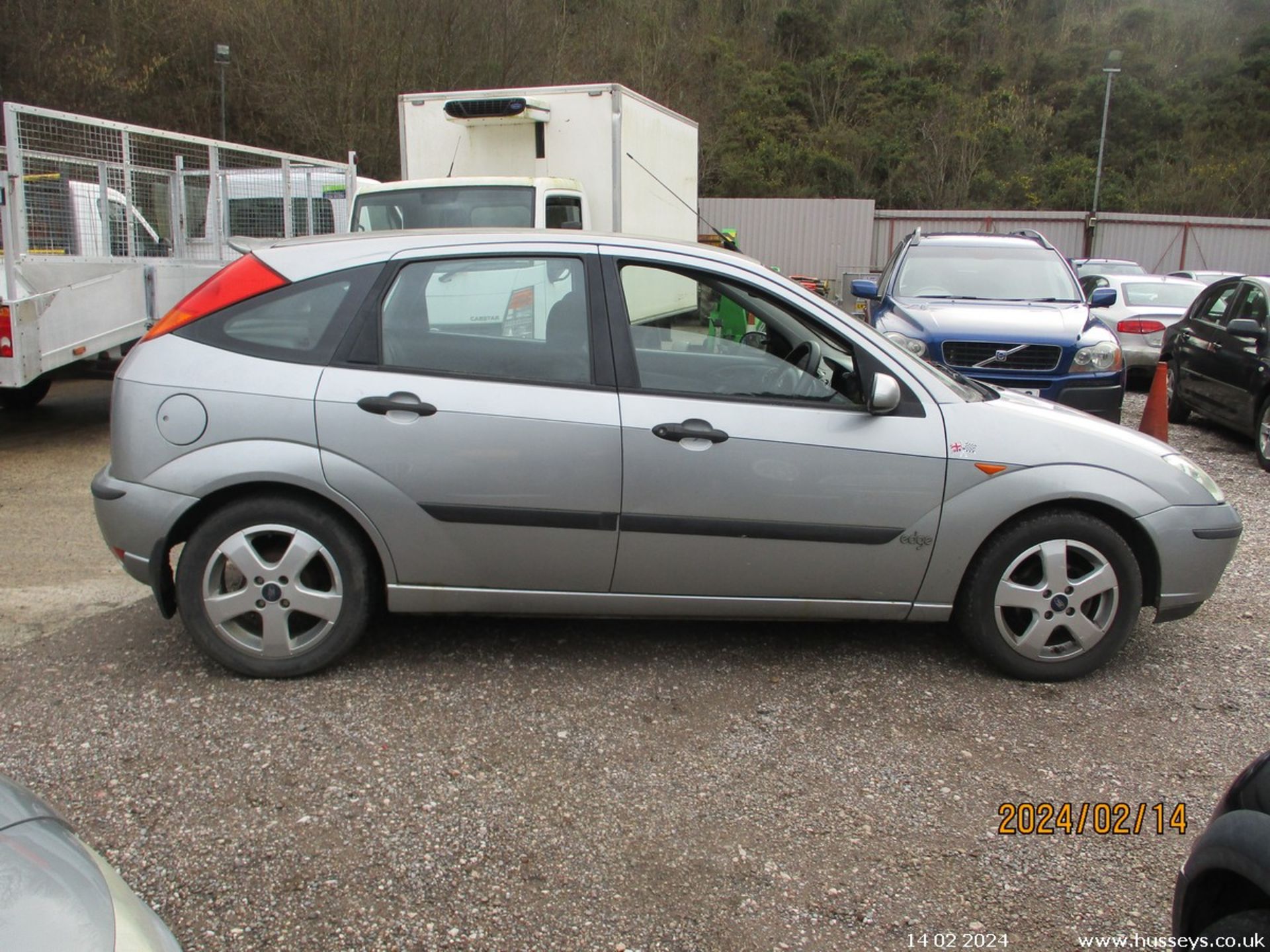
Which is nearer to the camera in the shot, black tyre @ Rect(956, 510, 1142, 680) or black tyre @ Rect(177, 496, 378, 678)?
black tyre @ Rect(177, 496, 378, 678)

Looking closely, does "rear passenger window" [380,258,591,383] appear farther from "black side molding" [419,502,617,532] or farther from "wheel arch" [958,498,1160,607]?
"wheel arch" [958,498,1160,607]

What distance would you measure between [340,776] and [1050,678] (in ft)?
8.74

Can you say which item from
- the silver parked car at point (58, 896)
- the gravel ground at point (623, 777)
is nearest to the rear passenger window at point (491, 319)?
the gravel ground at point (623, 777)

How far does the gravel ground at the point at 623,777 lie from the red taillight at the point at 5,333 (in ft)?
11.8

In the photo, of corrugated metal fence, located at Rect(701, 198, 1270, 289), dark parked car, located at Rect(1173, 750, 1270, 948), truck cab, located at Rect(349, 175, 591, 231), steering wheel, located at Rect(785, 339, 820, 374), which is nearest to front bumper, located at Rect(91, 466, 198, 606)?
steering wheel, located at Rect(785, 339, 820, 374)

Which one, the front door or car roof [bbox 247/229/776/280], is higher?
car roof [bbox 247/229/776/280]

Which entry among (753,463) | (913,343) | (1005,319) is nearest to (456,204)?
(913,343)

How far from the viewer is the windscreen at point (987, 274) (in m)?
8.45

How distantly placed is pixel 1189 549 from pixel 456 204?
6.39 meters

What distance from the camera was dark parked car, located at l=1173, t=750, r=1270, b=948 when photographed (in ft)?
5.97

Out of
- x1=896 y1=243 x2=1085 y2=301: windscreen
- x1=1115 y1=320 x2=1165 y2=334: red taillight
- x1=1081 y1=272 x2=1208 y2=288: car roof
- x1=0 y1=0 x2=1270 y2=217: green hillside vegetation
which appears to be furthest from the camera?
x1=0 y1=0 x2=1270 y2=217: green hillside vegetation

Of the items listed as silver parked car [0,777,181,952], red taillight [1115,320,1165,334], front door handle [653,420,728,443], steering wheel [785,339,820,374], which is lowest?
silver parked car [0,777,181,952]

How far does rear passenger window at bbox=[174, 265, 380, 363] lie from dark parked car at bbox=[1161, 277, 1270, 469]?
765 cm

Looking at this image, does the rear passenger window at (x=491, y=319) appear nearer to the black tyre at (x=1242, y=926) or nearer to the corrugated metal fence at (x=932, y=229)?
the black tyre at (x=1242, y=926)
